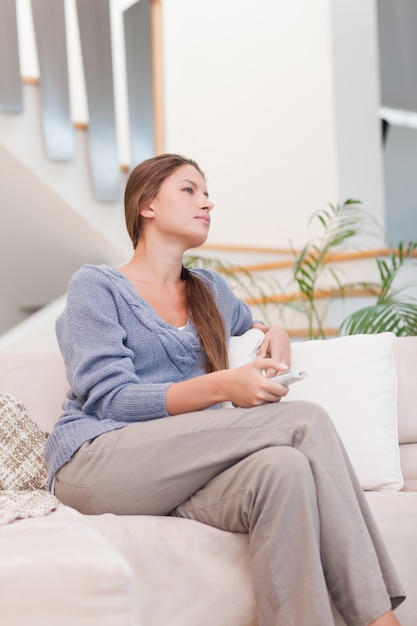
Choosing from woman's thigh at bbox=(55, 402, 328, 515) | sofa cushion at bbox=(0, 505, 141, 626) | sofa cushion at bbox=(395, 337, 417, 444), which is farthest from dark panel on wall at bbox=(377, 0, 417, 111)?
sofa cushion at bbox=(0, 505, 141, 626)

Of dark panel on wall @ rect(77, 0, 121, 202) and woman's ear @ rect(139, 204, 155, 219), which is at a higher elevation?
dark panel on wall @ rect(77, 0, 121, 202)

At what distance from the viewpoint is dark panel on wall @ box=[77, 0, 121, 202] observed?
4.32 metres

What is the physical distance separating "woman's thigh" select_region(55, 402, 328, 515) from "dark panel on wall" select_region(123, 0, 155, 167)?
10.4ft

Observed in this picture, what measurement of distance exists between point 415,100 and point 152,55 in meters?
2.09

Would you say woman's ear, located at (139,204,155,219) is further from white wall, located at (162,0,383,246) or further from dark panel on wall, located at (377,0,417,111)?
dark panel on wall, located at (377,0,417,111)

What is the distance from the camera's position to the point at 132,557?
1.39 meters

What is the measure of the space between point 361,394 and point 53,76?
2823mm

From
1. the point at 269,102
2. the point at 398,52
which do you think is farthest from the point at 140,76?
the point at 398,52

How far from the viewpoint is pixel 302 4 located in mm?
4293

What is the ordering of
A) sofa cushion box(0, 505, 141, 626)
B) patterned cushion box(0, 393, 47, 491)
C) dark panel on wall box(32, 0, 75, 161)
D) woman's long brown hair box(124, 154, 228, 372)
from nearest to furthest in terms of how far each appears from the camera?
sofa cushion box(0, 505, 141, 626) < patterned cushion box(0, 393, 47, 491) < woman's long brown hair box(124, 154, 228, 372) < dark panel on wall box(32, 0, 75, 161)

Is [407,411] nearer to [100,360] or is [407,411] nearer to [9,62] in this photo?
[100,360]

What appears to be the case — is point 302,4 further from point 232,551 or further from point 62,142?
point 232,551

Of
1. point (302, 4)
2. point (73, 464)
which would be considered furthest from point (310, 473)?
point (302, 4)

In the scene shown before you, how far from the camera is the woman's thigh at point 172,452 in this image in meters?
1.44
